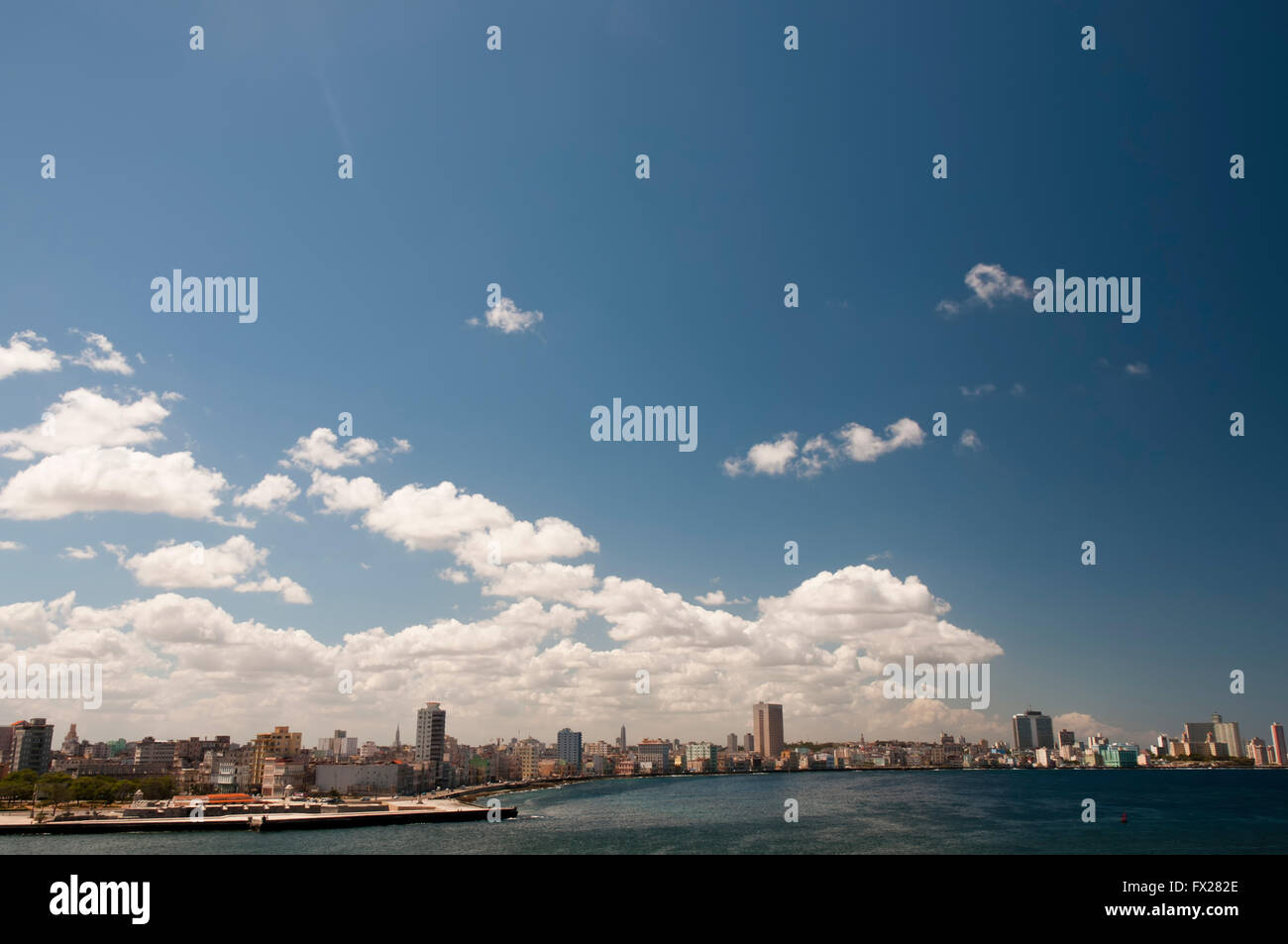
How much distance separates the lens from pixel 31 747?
108625mm

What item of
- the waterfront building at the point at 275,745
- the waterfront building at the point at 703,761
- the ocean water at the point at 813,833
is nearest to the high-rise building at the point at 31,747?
the waterfront building at the point at 275,745

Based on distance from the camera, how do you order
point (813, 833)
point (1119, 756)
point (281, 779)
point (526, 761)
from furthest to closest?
point (1119, 756), point (526, 761), point (281, 779), point (813, 833)

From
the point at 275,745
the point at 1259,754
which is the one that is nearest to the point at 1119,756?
the point at 1259,754

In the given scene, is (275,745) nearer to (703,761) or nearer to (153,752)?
(153,752)

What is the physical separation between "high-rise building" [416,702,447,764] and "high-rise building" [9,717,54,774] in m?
53.6

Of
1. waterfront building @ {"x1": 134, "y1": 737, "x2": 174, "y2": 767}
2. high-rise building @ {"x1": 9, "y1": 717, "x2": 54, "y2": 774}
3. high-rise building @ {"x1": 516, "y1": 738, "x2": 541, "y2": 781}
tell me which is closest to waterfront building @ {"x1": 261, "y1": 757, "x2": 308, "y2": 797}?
high-rise building @ {"x1": 9, "y1": 717, "x2": 54, "y2": 774}

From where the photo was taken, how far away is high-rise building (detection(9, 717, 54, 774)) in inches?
4205

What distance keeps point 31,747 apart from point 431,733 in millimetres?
58157

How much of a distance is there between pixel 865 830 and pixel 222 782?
8569 cm

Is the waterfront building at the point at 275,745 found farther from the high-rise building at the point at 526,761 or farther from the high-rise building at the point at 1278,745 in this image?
the high-rise building at the point at 1278,745

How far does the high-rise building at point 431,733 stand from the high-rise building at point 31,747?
53.6 m
